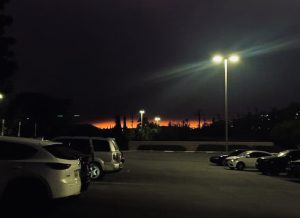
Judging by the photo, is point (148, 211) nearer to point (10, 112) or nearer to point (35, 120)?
point (10, 112)

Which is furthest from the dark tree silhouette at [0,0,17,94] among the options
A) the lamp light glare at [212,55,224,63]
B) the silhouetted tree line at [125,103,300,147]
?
the silhouetted tree line at [125,103,300,147]

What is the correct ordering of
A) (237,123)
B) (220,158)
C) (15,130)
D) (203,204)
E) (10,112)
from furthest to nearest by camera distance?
(237,123)
(15,130)
(10,112)
(220,158)
(203,204)

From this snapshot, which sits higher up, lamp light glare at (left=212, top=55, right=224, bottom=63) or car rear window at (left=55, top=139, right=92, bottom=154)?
lamp light glare at (left=212, top=55, right=224, bottom=63)

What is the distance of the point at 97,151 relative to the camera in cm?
1755

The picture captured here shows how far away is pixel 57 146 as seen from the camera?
1008cm

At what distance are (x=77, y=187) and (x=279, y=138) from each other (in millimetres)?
58246

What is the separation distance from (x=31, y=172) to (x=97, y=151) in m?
8.39

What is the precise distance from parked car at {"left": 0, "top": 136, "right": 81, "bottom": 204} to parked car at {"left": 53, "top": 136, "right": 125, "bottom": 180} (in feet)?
25.7

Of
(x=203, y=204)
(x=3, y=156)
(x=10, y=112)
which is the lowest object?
(x=203, y=204)

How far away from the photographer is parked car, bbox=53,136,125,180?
687 inches

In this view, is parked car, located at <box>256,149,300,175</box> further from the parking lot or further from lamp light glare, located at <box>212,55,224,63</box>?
lamp light glare, located at <box>212,55,224,63</box>

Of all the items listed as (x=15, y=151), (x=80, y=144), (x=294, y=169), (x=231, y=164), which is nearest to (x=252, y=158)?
(x=231, y=164)

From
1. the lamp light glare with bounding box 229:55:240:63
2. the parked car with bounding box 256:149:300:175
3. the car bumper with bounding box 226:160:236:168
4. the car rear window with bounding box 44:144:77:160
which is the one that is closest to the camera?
the car rear window with bounding box 44:144:77:160

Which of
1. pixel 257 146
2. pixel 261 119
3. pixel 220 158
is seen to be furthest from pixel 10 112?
pixel 261 119
